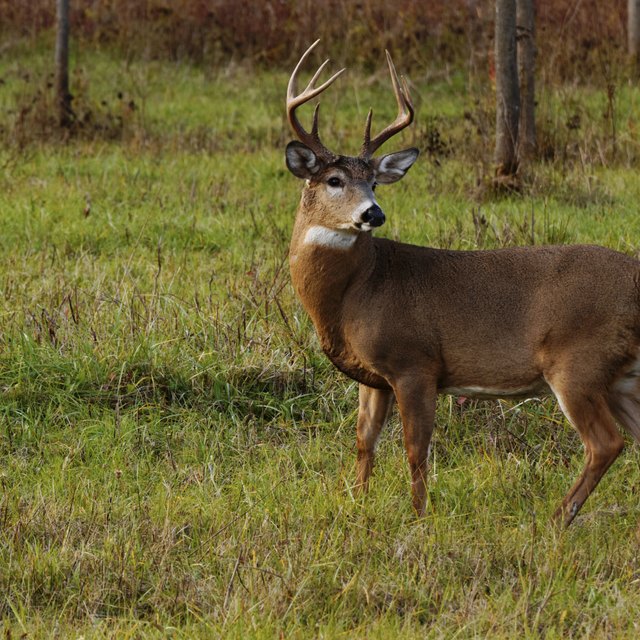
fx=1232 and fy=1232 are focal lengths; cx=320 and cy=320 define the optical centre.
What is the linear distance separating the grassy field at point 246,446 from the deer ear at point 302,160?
1.15 metres

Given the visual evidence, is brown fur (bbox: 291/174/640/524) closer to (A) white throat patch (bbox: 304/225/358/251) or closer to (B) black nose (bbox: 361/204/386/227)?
(A) white throat patch (bbox: 304/225/358/251)

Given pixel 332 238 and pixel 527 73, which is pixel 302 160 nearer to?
pixel 332 238

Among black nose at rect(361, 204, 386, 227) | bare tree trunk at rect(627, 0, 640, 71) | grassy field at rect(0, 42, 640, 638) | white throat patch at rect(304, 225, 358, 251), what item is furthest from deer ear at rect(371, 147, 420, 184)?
bare tree trunk at rect(627, 0, 640, 71)

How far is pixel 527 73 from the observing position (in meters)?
9.59

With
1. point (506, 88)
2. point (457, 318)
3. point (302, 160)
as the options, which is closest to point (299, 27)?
point (506, 88)

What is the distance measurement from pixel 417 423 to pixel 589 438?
0.64 m

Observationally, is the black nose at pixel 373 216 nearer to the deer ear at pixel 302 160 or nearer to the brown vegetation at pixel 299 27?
the deer ear at pixel 302 160

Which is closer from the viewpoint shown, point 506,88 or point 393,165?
point 393,165

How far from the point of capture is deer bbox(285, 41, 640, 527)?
457 cm

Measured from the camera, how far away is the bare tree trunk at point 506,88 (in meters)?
8.73

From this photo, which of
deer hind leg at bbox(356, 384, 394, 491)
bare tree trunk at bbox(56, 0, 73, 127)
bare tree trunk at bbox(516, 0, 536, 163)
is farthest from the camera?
bare tree trunk at bbox(56, 0, 73, 127)

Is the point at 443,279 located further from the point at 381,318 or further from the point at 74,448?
the point at 74,448

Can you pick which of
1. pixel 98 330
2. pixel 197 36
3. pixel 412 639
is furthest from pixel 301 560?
pixel 197 36

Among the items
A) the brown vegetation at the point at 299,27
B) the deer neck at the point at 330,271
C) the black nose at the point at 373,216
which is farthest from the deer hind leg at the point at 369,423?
the brown vegetation at the point at 299,27
